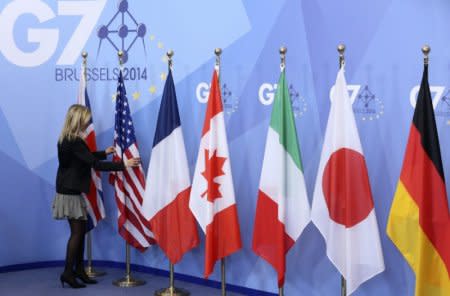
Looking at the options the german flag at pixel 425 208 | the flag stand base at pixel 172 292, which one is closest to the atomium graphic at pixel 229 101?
the flag stand base at pixel 172 292

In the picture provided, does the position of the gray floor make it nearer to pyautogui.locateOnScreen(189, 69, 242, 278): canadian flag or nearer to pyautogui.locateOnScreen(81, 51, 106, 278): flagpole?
pyautogui.locateOnScreen(81, 51, 106, 278): flagpole

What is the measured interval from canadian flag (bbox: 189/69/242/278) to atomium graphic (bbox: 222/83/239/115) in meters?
0.48

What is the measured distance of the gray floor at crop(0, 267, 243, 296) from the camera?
4.70 m

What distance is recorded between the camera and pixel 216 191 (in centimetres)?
415

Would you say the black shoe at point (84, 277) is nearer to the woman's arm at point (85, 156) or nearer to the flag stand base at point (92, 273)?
the flag stand base at point (92, 273)

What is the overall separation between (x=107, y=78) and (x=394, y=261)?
10.5ft

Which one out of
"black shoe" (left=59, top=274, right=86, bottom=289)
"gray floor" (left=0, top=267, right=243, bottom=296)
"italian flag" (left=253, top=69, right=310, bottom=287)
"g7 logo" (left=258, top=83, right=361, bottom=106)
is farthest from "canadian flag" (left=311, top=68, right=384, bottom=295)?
"black shoe" (left=59, top=274, right=86, bottom=289)

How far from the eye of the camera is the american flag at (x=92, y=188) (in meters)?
5.11

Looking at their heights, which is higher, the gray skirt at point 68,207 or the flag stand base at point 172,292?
the gray skirt at point 68,207

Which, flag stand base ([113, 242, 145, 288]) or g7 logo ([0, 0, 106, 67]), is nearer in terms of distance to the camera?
flag stand base ([113, 242, 145, 288])

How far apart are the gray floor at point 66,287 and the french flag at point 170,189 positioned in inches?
19.9

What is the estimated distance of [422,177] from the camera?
10.8ft

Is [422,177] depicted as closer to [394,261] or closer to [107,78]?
[394,261]

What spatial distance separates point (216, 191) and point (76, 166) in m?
1.29
